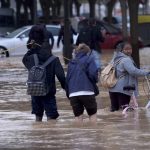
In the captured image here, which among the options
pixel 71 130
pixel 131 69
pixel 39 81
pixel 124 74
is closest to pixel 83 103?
pixel 39 81

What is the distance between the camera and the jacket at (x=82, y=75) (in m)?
12.1

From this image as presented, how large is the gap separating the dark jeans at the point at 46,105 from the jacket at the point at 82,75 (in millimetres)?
478

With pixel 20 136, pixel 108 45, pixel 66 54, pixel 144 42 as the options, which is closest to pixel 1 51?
pixel 66 54

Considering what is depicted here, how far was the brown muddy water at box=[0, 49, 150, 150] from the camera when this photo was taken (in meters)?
10.1

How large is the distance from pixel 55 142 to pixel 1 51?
75.2 feet

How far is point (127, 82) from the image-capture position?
1380cm

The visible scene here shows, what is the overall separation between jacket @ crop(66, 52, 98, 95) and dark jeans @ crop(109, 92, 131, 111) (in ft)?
6.53

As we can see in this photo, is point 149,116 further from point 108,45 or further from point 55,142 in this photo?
point 108,45

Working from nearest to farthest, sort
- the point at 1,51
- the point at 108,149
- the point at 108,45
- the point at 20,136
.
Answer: the point at 108,149
the point at 20,136
the point at 1,51
the point at 108,45

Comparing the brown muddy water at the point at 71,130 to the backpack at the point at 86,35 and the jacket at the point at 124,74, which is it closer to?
the jacket at the point at 124,74

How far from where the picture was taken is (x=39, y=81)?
12.3 meters

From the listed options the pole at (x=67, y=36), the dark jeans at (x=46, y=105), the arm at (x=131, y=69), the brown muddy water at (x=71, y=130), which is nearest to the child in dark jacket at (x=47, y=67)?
the dark jeans at (x=46, y=105)

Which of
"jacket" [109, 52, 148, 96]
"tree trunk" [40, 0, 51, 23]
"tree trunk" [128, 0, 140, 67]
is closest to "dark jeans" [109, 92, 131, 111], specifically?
"jacket" [109, 52, 148, 96]

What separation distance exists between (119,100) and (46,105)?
2.07 m
